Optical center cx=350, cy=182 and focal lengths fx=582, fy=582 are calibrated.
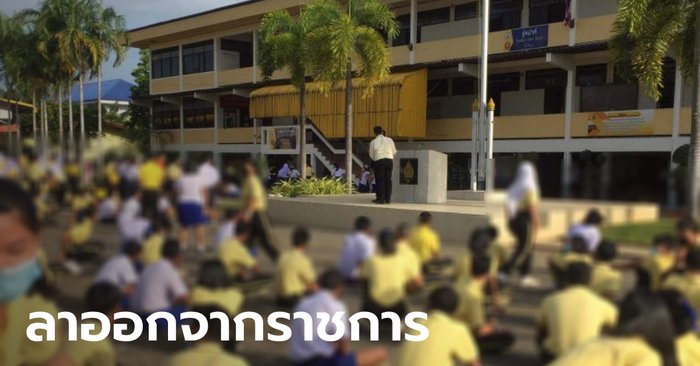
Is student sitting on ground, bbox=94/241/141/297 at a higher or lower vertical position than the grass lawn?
lower

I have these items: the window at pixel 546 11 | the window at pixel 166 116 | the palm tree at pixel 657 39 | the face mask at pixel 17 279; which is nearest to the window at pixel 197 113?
the window at pixel 166 116

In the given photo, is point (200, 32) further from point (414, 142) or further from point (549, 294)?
point (414, 142)

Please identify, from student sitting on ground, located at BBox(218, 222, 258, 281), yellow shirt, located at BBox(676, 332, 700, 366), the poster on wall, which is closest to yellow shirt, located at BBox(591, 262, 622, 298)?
yellow shirt, located at BBox(676, 332, 700, 366)

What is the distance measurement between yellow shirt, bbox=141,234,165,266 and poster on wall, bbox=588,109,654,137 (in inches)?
733

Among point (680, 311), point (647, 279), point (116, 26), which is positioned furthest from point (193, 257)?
point (680, 311)

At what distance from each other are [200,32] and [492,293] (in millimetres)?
2223

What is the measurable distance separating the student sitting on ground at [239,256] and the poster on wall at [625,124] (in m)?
18.4

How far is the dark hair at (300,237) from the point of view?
2084mm

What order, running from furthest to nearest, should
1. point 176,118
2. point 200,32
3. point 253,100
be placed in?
point 253,100, point 200,32, point 176,118

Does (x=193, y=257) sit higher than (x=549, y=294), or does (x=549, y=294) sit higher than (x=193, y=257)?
(x=193, y=257)

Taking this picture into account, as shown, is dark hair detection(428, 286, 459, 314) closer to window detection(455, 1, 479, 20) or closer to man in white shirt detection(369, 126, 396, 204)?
man in white shirt detection(369, 126, 396, 204)

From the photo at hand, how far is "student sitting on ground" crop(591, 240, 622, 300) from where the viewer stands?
6.81ft

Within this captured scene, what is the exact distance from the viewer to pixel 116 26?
2.33 metres

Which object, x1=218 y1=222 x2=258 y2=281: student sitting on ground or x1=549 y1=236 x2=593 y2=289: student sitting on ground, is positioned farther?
x1=549 y1=236 x2=593 y2=289: student sitting on ground
